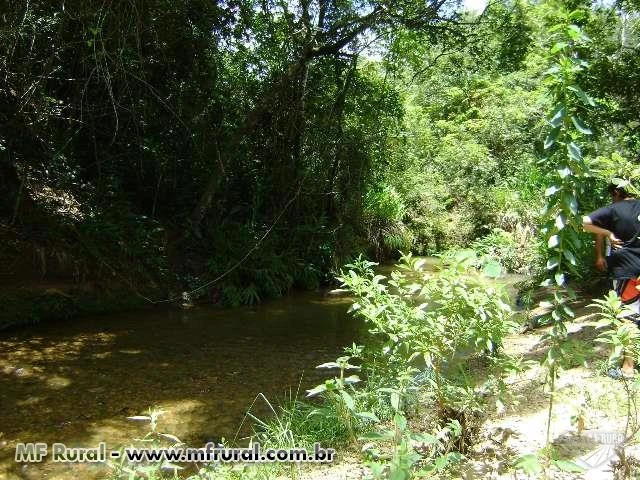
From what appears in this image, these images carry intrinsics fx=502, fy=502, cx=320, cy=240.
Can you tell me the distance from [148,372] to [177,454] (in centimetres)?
209

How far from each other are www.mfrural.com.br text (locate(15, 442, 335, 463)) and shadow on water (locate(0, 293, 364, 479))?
0.27ft

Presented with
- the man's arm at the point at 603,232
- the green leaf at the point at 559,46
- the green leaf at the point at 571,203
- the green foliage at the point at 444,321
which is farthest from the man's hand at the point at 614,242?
the green leaf at the point at 559,46

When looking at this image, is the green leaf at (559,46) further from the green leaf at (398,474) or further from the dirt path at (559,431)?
the green leaf at (398,474)

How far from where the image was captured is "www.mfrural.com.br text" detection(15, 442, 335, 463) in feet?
10.3

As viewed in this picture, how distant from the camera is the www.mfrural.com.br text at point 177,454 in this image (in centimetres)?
314

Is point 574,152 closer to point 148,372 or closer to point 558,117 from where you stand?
point 558,117

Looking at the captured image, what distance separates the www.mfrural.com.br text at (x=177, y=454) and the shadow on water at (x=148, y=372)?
8 centimetres

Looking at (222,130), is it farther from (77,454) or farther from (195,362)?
(77,454)

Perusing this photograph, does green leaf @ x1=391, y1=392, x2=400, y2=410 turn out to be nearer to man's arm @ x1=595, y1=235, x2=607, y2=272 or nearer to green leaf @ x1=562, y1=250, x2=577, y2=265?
green leaf @ x1=562, y1=250, x2=577, y2=265

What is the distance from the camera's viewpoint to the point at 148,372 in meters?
5.38

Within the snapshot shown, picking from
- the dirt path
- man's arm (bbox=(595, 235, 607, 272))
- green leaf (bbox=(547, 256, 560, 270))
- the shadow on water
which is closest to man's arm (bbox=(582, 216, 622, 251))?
man's arm (bbox=(595, 235, 607, 272))

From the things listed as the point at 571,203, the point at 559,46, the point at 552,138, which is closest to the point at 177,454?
the point at 571,203

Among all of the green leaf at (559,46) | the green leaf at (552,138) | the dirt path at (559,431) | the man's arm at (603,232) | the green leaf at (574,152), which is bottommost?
the dirt path at (559,431)

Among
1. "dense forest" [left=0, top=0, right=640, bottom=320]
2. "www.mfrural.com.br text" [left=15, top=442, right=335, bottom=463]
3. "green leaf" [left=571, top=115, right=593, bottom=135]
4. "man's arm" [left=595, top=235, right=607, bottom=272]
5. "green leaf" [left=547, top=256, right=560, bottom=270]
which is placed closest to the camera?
"green leaf" [left=571, top=115, right=593, bottom=135]
